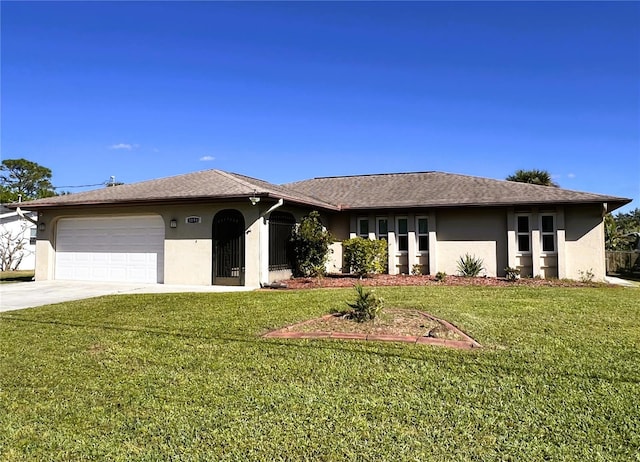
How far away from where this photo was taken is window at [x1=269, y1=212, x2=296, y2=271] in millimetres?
13719

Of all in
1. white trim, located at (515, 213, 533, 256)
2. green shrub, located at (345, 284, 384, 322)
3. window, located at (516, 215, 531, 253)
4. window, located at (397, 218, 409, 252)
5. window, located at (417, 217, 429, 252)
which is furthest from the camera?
window, located at (397, 218, 409, 252)

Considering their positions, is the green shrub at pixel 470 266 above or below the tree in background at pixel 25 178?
below

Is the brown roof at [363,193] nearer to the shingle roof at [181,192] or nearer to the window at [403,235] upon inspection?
the shingle roof at [181,192]

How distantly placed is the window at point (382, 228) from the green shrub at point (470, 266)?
3.00m

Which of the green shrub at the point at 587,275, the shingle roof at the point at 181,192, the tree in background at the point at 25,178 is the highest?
the tree in background at the point at 25,178

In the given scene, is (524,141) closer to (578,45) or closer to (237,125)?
(578,45)

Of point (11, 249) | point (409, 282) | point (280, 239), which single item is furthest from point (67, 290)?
point (11, 249)

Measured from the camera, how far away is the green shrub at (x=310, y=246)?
1436 centimetres

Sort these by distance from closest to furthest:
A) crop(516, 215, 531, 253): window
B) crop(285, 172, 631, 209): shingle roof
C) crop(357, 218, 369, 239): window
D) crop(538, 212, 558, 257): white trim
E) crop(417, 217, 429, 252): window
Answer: crop(285, 172, 631, 209): shingle roof < crop(538, 212, 558, 257): white trim < crop(516, 215, 531, 253): window < crop(417, 217, 429, 252): window < crop(357, 218, 369, 239): window

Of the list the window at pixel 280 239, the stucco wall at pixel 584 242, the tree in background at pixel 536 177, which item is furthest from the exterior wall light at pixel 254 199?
the tree in background at pixel 536 177

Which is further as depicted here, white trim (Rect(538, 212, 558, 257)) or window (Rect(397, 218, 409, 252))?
window (Rect(397, 218, 409, 252))

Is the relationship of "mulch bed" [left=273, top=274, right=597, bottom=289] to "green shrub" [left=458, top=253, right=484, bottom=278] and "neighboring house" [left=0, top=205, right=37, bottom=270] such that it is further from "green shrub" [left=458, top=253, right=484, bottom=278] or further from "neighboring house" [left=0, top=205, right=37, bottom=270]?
"neighboring house" [left=0, top=205, right=37, bottom=270]

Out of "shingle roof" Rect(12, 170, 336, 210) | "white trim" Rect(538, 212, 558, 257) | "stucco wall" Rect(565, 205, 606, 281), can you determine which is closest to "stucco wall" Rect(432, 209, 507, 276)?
"white trim" Rect(538, 212, 558, 257)

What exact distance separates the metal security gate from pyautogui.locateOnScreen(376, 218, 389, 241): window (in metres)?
6.10
